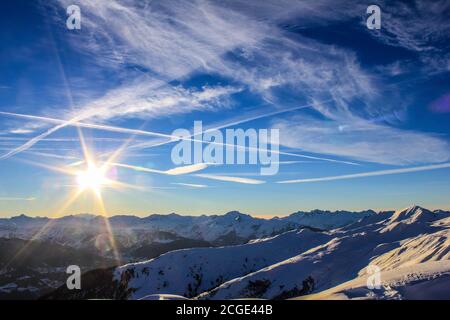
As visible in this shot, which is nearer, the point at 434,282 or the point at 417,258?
the point at 434,282

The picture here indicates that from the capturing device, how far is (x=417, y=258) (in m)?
194
